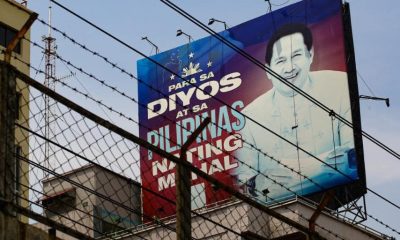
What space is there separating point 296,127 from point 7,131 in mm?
39233

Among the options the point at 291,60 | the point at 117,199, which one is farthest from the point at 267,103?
the point at 117,199

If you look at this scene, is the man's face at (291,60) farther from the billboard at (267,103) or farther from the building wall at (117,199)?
the building wall at (117,199)

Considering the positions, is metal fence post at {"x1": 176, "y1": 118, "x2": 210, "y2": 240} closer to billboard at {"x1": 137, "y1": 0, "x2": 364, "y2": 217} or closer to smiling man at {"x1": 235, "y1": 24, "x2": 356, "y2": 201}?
billboard at {"x1": 137, "y1": 0, "x2": 364, "y2": 217}

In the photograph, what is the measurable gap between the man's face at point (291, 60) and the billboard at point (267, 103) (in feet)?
0.14

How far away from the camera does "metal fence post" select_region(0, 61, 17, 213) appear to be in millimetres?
9086

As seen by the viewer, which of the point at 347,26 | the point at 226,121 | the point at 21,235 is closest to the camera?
the point at 21,235

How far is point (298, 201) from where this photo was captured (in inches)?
1780

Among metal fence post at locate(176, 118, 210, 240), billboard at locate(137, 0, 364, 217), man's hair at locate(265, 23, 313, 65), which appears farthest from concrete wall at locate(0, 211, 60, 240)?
man's hair at locate(265, 23, 313, 65)

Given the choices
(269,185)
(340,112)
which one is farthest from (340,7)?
(269,185)

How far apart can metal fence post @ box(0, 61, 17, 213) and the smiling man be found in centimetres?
3587

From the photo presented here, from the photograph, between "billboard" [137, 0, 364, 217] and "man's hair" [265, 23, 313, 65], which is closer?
"billboard" [137, 0, 364, 217]

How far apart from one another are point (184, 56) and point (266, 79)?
14.5ft

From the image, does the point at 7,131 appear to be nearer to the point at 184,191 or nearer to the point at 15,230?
the point at 15,230

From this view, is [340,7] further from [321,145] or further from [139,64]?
[139,64]
